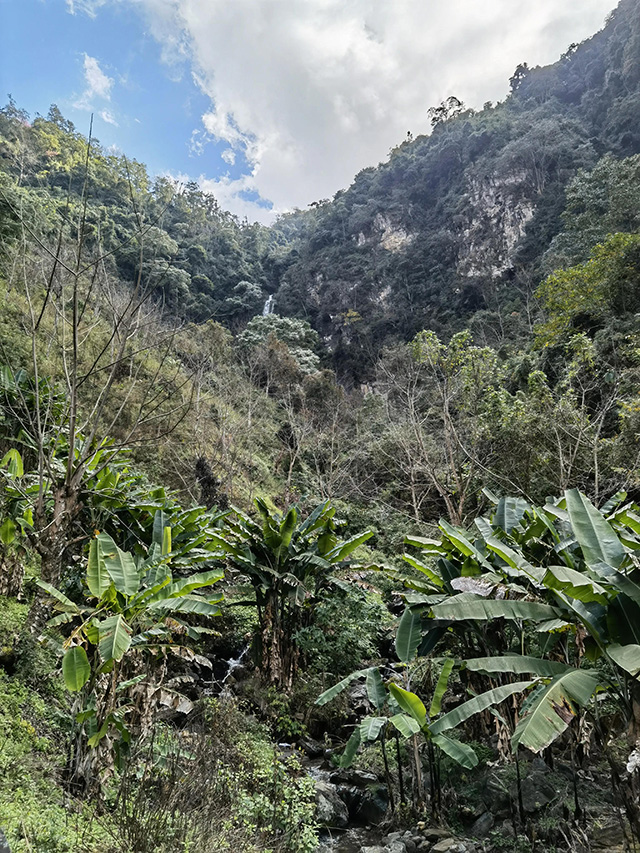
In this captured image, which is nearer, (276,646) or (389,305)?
(276,646)

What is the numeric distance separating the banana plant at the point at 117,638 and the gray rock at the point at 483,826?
8.35 ft

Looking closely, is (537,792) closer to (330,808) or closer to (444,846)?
(444,846)

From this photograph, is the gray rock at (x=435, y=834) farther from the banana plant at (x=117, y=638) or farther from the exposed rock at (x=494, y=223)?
the exposed rock at (x=494, y=223)

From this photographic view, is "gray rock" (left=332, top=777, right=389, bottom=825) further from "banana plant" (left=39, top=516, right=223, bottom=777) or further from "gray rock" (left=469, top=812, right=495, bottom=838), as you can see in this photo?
"banana plant" (left=39, top=516, right=223, bottom=777)

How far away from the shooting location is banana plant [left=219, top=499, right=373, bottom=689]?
573 centimetres

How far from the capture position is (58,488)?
4.22 m

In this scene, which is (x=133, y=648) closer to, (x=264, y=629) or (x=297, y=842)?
(x=297, y=842)

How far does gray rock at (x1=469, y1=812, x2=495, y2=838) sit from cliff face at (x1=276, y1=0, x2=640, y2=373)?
28.6 metres

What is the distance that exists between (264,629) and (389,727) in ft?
6.43

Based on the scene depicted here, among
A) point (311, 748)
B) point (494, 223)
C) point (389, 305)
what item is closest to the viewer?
point (311, 748)

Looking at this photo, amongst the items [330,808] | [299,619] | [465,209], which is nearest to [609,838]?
[330,808]

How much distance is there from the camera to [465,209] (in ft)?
112

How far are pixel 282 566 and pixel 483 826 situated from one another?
10.7 feet

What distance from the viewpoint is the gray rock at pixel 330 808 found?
12.5 feet
